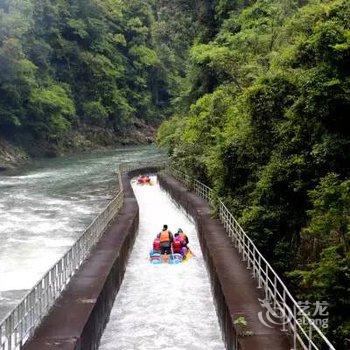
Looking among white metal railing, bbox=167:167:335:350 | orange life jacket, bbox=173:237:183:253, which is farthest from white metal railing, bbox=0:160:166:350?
white metal railing, bbox=167:167:335:350

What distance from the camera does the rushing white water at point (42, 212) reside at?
20062mm

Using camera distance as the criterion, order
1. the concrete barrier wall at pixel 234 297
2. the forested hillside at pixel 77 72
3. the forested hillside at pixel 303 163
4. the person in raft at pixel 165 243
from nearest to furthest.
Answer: the concrete barrier wall at pixel 234 297 < the forested hillside at pixel 303 163 < the person in raft at pixel 165 243 < the forested hillside at pixel 77 72

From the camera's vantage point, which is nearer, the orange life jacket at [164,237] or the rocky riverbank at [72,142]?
the orange life jacket at [164,237]

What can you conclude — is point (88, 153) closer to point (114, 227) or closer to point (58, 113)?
point (58, 113)

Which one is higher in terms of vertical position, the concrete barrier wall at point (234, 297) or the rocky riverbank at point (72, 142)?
the rocky riverbank at point (72, 142)

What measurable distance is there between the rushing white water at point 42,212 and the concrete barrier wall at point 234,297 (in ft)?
20.9

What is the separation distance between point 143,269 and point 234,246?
3097mm

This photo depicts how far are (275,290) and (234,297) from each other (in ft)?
5.29

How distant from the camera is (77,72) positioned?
284ft

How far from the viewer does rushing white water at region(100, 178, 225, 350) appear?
1184 centimetres

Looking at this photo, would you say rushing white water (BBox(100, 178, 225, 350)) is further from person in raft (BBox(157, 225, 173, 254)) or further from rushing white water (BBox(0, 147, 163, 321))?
rushing white water (BBox(0, 147, 163, 321))

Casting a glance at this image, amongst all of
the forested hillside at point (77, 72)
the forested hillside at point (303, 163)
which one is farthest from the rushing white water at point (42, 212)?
the forested hillside at point (77, 72)

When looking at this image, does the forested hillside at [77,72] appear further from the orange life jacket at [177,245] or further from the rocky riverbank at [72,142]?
the orange life jacket at [177,245]

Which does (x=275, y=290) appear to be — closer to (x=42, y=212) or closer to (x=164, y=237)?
(x=164, y=237)
